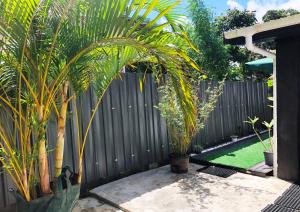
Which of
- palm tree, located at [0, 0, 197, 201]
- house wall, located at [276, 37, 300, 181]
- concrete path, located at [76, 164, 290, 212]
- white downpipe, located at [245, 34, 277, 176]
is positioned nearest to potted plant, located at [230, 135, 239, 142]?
concrete path, located at [76, 164, 290, 212]

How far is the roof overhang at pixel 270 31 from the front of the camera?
328cm

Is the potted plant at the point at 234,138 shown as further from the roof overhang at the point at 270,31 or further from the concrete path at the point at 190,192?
the roof overhang at the point at 270,31

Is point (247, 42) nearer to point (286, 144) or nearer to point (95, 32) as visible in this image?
point (286, 144)

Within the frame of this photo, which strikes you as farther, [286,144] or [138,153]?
[138,153]

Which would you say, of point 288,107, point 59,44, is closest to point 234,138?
point 288,107

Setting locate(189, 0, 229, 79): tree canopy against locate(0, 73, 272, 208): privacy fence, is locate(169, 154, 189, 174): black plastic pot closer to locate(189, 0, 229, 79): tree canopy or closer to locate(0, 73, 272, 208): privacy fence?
locate(0, 73, 272, 208): privacy fence

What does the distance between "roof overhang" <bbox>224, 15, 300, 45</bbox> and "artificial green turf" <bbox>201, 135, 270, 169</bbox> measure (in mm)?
2121

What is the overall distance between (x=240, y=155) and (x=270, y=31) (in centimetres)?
260

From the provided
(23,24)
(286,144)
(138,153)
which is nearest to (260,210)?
(286,144)

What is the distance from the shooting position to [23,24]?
6.05ft

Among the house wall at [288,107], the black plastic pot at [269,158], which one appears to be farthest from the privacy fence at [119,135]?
the house wall at [288,107]

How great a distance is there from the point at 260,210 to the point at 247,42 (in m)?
2.24

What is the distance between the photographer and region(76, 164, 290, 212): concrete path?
3.14 metres

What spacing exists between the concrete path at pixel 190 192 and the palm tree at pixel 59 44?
1279 millimetres
